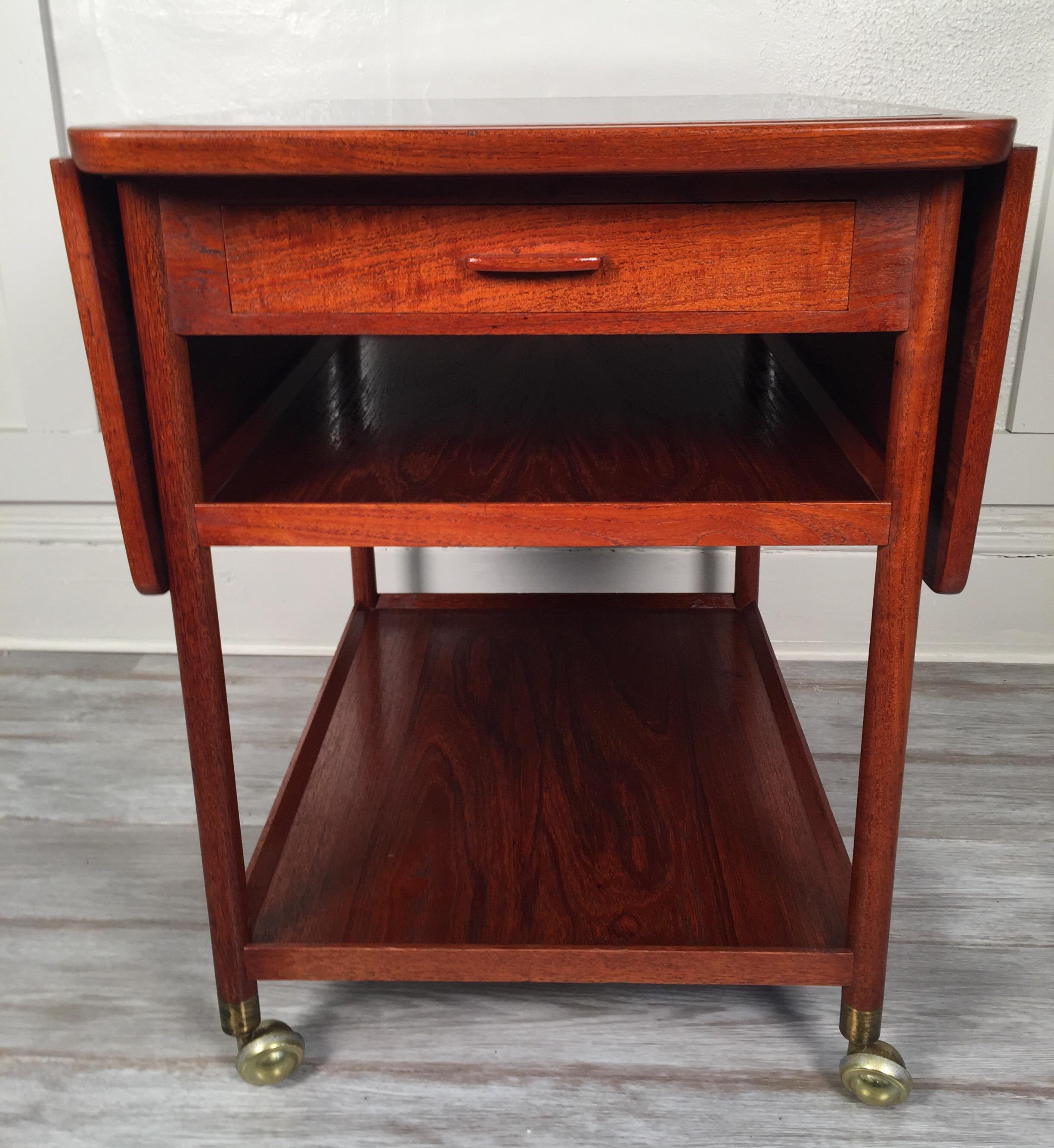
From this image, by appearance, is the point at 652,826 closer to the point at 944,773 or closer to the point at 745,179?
the point at 944,773

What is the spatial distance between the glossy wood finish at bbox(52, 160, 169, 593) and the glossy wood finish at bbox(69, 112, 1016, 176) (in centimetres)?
5

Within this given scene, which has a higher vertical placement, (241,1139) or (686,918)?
(686,918)

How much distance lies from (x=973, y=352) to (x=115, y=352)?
67 cm

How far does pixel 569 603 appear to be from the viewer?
1.82m

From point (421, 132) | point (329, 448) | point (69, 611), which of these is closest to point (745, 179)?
point (421, 132)

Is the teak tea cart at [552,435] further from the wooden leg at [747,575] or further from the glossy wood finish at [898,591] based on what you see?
the wooden leg at [747,575]

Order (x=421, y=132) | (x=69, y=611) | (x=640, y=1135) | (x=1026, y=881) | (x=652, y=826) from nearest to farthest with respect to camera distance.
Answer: (x=421, y=132)
(x=640, y=1135)
(x=652, y=826)
(x=1026, y=881)
(x=69, y=611)

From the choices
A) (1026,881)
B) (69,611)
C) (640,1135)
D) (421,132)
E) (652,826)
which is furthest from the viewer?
(69,611)

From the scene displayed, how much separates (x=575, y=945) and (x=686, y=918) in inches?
4.8

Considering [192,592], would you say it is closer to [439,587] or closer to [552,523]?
[552,523]

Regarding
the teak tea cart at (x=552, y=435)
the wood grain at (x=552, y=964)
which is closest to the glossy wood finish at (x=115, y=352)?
the teak tea cart at (x=552, y=435)

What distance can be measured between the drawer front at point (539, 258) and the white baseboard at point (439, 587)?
1.17 m

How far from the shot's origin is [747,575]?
1.78 meters

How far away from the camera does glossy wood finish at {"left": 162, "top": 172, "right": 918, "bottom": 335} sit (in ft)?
2.85
